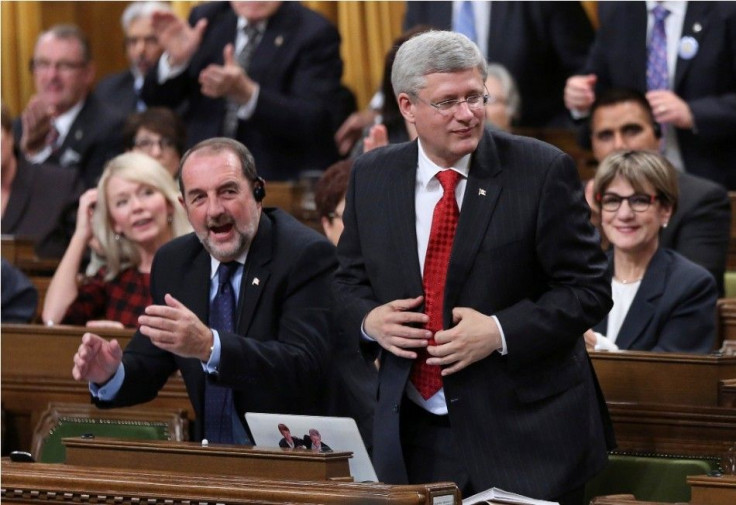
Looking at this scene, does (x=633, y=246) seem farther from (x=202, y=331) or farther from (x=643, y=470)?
(x=202, y=331)

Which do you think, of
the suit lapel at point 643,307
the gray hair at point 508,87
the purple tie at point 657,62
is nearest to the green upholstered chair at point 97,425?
the suit lapel at point 643,307

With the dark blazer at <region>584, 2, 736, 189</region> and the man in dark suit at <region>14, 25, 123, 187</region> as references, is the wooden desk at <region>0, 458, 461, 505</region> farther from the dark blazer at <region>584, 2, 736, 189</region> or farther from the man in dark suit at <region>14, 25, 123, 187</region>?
the man in dark suit at <region>14, 25, 123, 187</region>

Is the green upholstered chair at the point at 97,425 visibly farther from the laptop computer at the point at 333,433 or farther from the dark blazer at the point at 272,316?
the laptop computer at the point at 333,433

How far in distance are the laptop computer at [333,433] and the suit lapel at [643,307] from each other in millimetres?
1105

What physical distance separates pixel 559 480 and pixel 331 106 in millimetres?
3178

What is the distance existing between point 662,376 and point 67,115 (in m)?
3.52

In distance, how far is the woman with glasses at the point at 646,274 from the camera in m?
3.68

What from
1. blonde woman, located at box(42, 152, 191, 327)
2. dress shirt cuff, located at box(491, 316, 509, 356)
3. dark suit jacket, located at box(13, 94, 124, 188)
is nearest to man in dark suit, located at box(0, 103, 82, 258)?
dark suit jacket, located at box(13, 94, 124, 188)

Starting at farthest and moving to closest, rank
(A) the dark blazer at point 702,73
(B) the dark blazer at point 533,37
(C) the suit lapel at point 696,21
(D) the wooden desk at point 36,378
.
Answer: (B) the dark blazer at point 533,37
(C) the suit lapel at point 696,21
(A) the dark blazer at point 702,73
(D) the wooden desk at point 36,378

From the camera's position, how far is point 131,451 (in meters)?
2.87

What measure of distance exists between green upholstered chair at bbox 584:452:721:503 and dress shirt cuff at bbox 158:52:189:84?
9.69ft

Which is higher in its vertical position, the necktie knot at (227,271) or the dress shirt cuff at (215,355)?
the necktie knot at (227,271)

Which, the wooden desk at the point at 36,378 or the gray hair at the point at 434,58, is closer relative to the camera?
the gray hair at the point at 434,58

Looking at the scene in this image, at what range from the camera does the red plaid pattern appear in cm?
442
